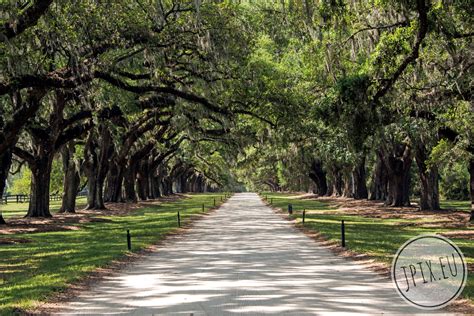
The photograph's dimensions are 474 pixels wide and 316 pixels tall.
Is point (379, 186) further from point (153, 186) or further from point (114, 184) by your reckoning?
point (153, 186)

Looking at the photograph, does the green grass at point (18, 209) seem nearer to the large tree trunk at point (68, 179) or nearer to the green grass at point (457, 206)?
the large tree trunk at point (68, 179)

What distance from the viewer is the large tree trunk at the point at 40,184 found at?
2895 centimetres

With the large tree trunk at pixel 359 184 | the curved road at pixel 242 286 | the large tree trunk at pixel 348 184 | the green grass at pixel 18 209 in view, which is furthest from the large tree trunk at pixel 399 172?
the green grass at pixel 18 209

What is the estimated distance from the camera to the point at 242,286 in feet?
32.1

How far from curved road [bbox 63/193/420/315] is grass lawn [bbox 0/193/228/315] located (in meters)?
0.88

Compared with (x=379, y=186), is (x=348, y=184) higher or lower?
higher

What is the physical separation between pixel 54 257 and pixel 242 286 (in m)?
7.32

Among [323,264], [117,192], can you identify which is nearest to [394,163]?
[117,192]

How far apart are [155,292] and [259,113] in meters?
14.4
